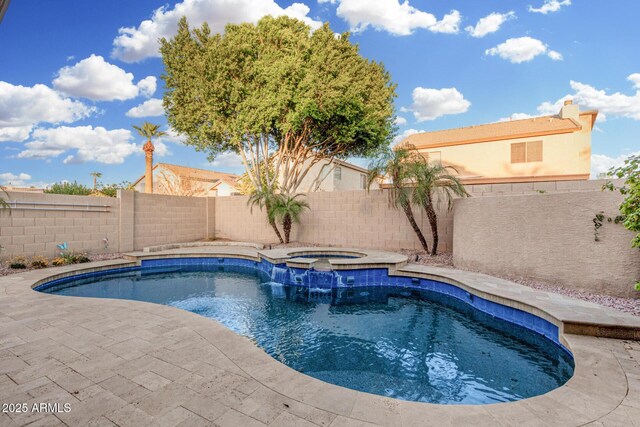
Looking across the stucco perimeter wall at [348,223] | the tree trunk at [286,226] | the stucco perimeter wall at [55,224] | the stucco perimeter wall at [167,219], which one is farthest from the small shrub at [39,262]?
the tree trunk at [286,226]

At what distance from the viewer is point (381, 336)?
451cm

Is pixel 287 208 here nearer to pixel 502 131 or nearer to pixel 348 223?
pixel 348 223

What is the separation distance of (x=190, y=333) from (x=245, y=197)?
10.4m

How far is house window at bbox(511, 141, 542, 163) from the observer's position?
54.6ft

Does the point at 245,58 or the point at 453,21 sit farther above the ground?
the point at 453,21

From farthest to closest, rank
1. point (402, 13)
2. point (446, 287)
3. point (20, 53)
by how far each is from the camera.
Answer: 1. point (402, 13)
2. point (20, 53)
3. point (446, 287)

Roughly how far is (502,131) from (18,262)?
21.8 meters

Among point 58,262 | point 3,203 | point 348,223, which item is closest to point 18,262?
point 58,262

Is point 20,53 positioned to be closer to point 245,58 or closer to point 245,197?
point 245,58

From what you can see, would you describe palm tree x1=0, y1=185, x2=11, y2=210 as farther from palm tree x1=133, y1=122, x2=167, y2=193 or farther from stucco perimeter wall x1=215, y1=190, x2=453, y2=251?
palm tree x1=133, y1=122, x2=167, y2=193

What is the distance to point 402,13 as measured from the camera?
13.3 meters

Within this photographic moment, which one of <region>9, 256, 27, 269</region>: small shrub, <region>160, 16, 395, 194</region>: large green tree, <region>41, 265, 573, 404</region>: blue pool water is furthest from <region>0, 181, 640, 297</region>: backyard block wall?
<region>160, 16, 395, 194</region>: large green tree

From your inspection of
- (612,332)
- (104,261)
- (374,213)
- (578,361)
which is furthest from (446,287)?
(104,261)

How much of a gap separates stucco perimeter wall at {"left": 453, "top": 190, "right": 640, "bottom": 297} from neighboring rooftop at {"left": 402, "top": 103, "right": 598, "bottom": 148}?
12636mm
